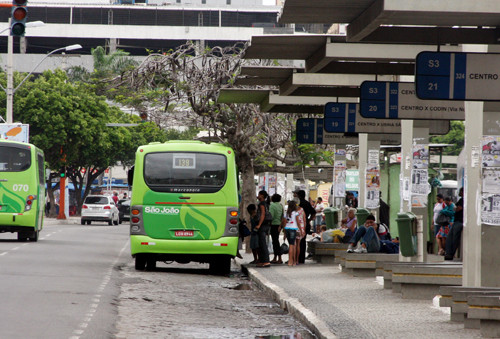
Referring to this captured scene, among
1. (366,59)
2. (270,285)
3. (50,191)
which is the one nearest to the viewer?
(366,59)

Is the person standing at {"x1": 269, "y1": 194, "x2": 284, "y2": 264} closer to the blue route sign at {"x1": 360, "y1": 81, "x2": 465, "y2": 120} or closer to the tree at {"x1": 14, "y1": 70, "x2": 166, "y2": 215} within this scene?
the blue route sign at {"x1": 360, "y1": 81, "x2": 465, "y2": 120}

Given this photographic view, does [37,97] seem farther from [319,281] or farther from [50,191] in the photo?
[319,281]

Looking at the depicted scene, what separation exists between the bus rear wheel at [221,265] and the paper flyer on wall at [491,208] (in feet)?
35.5

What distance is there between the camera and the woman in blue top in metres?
27.2

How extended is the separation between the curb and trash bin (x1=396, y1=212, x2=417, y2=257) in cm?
224

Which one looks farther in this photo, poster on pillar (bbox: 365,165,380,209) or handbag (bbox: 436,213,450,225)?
handbag (bbox: 436,213,450,225)

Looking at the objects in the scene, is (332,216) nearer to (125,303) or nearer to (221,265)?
(221,265)

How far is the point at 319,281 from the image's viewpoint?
19031 mm

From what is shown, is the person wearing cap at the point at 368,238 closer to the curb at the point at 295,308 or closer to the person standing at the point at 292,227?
the curb at the point at 295,308

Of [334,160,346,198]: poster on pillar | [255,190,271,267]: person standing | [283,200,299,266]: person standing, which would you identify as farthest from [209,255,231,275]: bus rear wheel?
[334,160,346,198]: poster on pillar

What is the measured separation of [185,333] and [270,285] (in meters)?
6.39

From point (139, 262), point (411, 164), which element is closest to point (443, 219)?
point (139, 262)

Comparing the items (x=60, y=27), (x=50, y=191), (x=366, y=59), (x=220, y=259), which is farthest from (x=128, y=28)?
(x=366, y=59)

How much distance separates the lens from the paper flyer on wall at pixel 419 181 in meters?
17.1
